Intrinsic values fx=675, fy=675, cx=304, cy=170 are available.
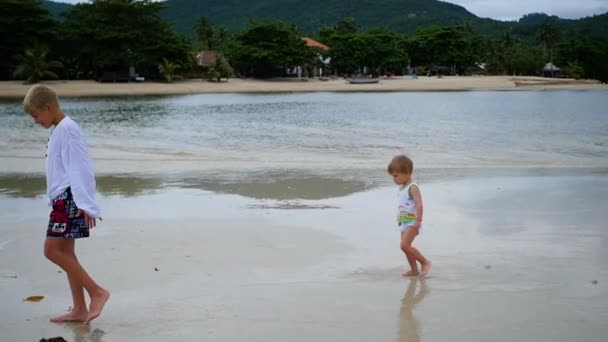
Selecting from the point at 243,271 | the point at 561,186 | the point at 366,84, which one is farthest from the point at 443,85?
the point at 243,271

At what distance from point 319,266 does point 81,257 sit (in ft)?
6.53

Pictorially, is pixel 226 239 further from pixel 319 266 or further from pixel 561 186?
pixel 561 186

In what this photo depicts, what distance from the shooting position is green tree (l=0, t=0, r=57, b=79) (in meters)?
65.1

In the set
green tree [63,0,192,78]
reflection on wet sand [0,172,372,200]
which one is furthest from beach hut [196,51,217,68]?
reflection on wet sand [0,172,372,200]

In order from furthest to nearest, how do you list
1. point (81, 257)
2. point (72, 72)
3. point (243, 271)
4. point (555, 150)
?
point (72, 72)
point (555, 150)
point (81, 257)
point (243, 271)

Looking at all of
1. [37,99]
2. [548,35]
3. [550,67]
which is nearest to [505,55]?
[550,67]

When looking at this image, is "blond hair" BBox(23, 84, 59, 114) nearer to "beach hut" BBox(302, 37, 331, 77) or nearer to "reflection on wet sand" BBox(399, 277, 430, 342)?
"reflection on wet sand" BBox(399, 277, 430, 342)

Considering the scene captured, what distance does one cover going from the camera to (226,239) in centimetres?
627

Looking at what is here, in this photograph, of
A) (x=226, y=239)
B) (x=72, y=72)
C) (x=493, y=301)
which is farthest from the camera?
(x=72, y=72)

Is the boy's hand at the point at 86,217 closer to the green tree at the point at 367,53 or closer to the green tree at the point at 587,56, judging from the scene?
the green tree at the point at 367,53

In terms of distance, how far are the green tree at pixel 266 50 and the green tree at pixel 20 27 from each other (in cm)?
2260

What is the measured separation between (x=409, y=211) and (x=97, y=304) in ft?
7.83

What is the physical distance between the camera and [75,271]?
4.12 m

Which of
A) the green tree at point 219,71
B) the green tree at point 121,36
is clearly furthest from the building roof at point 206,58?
the green tree at point 121,36
